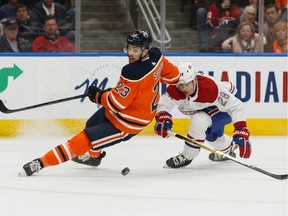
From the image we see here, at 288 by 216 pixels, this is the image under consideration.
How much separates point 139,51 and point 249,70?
9.03 feet

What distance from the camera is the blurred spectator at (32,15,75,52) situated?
24.7 ft

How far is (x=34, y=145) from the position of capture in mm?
6746

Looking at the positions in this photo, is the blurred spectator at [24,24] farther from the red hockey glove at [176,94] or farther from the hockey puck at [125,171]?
the hockey puck at [125,171]

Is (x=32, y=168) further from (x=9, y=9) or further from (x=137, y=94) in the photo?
(x=9, y=9)

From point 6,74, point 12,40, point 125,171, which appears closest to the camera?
point 125,171

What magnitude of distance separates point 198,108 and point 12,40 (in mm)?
2496

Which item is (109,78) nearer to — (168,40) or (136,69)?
(168,40)

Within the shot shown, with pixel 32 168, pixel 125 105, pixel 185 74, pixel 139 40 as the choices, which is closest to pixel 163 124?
pixel 185 74

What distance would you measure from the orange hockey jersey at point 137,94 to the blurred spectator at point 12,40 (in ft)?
7.93

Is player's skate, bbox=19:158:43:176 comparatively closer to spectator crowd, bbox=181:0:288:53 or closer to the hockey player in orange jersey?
the hockey player in orange jersey

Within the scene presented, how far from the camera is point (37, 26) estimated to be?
24.7ft

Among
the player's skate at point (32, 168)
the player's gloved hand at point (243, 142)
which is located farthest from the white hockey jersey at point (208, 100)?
the player's skate at point (32, 168)

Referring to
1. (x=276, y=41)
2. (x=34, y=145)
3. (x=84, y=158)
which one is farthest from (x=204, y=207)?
(x=276, y=41)

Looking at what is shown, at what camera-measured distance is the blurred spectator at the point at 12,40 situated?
741cm
